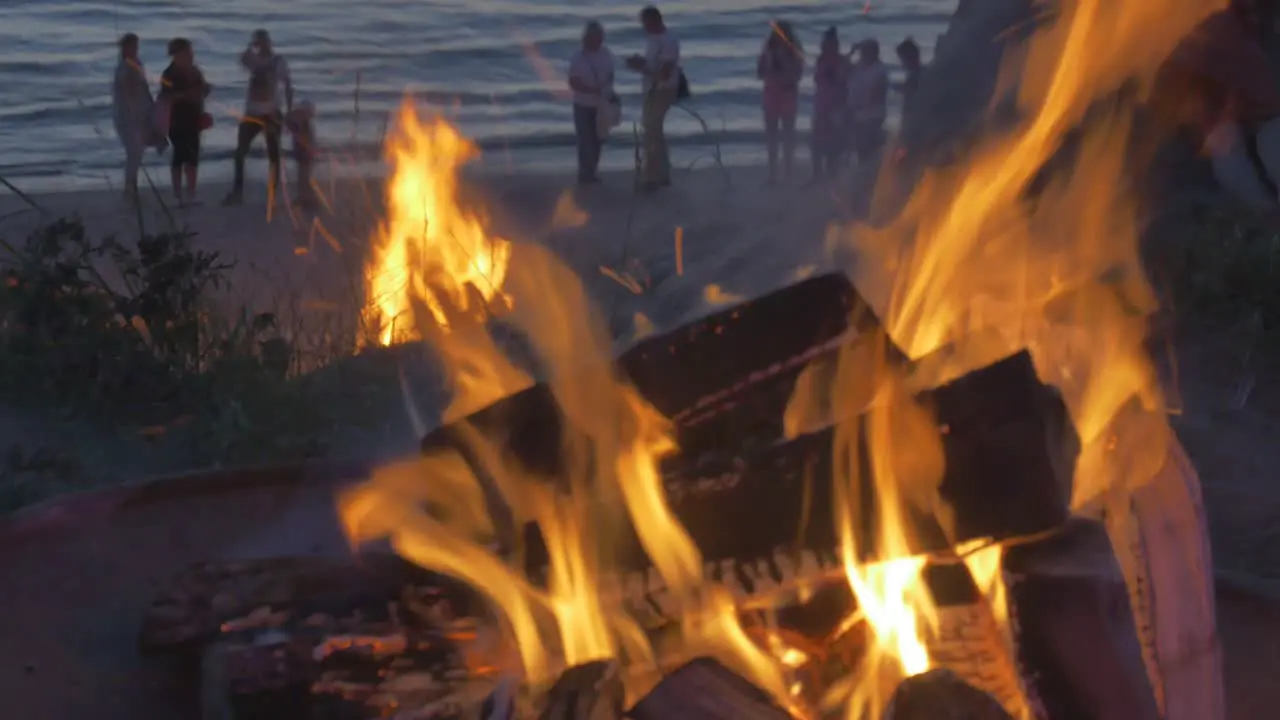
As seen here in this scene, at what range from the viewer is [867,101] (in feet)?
34.2

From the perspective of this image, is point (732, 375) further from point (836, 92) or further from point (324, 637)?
point (836, 92)

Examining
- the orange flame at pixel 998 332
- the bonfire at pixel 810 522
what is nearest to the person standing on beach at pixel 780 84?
the orange flame at pixel 998 332

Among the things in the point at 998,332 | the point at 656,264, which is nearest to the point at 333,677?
the point at 998,332

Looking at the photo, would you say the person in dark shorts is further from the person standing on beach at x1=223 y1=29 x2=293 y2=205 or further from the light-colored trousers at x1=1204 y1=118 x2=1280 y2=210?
the light-colored trousers at x1=1204 y1=118 x2=1280 y2=210

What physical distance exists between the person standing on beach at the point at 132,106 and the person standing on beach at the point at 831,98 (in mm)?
5246

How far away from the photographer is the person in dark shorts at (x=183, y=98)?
1061cm

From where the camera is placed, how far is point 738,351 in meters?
2.54

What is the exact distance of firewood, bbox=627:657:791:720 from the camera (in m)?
2.01

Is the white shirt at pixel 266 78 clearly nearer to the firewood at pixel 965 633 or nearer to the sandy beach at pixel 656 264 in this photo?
the sandy beach at pixel 656 264

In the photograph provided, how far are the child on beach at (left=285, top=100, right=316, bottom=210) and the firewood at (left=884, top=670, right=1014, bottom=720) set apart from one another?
9.67m

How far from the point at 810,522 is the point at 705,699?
37cm

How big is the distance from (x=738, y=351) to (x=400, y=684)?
866 millimetres

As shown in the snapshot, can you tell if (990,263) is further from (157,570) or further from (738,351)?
(157,570)

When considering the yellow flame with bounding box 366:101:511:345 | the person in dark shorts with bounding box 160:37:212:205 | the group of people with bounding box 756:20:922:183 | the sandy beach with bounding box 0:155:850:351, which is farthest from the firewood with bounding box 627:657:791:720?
the person in dark shorts with bounding box 160:37:212:205
